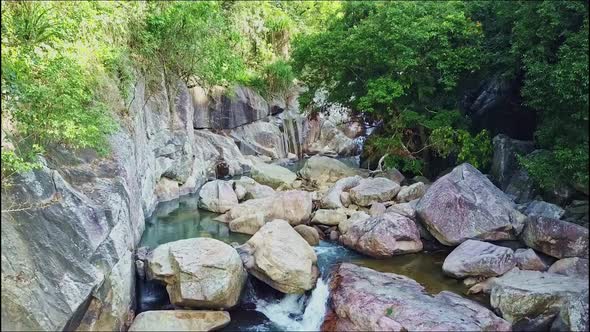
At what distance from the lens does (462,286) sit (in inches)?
367

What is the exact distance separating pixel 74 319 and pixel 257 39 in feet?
74.9

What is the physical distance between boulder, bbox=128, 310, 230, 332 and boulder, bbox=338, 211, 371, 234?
4.86m

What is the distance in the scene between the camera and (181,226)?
13359mm

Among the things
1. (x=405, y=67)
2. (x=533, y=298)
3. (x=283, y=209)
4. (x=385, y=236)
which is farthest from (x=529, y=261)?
(x=405, y=67)

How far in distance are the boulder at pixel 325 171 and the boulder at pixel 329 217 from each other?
483 cm

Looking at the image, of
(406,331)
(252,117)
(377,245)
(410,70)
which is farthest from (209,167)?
(406,331)

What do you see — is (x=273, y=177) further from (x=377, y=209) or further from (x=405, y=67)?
(x=405, y=67)

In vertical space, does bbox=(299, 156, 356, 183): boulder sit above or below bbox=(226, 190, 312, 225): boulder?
above

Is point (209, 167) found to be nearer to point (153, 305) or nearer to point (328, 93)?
point (328, 93)

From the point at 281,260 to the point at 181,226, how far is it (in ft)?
17.0

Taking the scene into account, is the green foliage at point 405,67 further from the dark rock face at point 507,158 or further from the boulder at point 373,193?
the boulder at point 373,193

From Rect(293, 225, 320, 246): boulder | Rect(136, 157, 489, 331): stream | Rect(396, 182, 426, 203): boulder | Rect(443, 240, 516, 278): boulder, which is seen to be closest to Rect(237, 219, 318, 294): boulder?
Rect(136, 157, 489, 331): stream

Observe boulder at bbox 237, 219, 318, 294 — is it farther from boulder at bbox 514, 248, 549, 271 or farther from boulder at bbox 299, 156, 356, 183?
boulder at bbox 299, 156, 356, 183

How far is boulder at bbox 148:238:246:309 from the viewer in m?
8.38
